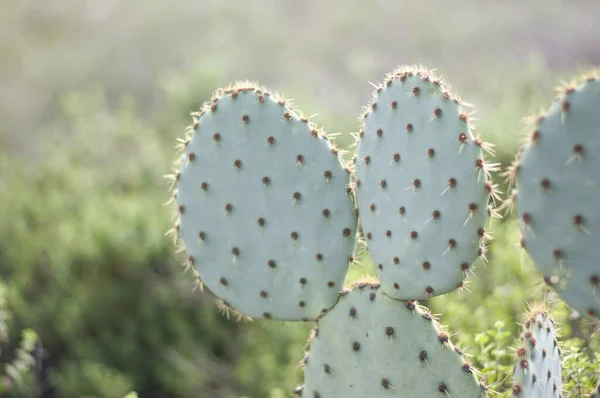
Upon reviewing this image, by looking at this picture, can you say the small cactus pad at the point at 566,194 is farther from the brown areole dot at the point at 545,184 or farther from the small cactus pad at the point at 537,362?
the small cactus pad at the point at 537,362

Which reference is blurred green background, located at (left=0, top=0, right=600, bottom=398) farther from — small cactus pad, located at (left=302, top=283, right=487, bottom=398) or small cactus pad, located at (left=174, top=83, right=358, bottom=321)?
small cactus pad, located at (left=174, top=83, right=358, bottom=321)

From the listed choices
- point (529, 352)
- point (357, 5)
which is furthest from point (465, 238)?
point (357, 5)

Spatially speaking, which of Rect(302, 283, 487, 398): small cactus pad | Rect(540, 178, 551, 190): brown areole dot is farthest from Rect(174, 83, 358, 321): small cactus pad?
Rect(540, 178, 551, 190): brown areole dot

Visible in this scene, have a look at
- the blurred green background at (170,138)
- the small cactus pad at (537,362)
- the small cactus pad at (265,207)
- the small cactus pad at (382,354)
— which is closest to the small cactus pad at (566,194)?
the blurred green background at (170,138)

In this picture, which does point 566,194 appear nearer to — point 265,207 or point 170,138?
point 265,207

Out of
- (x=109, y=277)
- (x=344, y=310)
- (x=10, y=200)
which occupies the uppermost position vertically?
(x=10, y=200)

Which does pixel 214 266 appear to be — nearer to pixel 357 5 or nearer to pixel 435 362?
pixel 435 362
